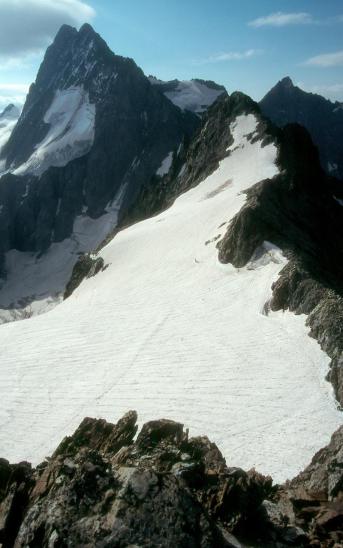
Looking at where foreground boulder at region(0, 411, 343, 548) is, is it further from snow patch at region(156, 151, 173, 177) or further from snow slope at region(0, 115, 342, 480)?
snow patch at region(156, 151, 173, 177)

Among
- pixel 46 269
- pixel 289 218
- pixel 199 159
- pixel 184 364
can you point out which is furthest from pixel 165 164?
pixel 184 364

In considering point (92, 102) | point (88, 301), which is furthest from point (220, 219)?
point (92, 102)

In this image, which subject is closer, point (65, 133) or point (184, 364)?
point (184, 364)

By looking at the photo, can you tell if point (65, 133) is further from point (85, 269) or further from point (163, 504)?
point (163, 504)

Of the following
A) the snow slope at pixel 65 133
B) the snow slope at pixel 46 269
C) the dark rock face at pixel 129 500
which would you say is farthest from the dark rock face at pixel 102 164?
the dark rock face at pixel 129 500

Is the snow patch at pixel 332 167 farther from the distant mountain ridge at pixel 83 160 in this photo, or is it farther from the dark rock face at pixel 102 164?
the distant mountain ridge at pixel 83 160

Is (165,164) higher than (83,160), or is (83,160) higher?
(165,164)

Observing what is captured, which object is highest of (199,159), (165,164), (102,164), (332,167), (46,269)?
(332,167)

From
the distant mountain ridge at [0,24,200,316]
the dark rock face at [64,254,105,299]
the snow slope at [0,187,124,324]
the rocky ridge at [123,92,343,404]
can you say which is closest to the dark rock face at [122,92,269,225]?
the rocky ridge at [123,92,343,404]

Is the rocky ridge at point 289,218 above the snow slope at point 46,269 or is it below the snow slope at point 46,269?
above
